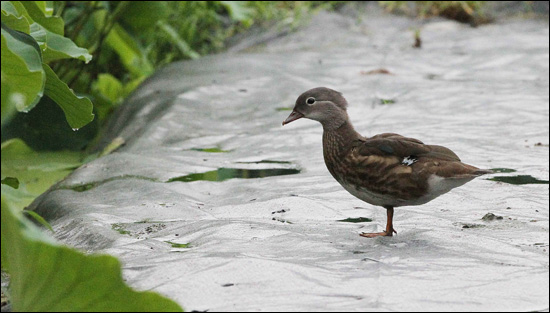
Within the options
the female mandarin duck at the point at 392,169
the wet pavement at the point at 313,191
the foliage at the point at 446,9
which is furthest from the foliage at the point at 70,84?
the female mandarin duck at the point at 392,169

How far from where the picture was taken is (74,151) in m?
6.38

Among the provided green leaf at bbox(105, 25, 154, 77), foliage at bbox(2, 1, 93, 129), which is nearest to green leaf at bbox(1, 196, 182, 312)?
foliage at bbox(2, 1, 93, 129)

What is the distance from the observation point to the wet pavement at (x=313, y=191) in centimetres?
228

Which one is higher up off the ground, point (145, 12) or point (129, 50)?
point (145, 12)

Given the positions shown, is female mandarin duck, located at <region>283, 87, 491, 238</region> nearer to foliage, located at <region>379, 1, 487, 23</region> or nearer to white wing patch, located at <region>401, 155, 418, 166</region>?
white wing patch, located at <region>401, 155, 418, 166</region>

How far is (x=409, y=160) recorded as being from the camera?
2.88 m

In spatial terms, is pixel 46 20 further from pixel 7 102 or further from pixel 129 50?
pixel 129 50

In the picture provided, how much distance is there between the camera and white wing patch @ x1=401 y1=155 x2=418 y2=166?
2.86 metres

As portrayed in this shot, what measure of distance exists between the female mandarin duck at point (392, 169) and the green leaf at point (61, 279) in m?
1.14

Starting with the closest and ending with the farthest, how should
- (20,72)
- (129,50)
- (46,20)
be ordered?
(20,72) < (46,20) < (129,50)

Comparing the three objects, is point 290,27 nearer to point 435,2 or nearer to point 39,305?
point 435,2

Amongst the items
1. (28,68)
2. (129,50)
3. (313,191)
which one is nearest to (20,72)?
(28,68)

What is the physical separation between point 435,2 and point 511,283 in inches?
274

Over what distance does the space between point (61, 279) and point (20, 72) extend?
60cm
